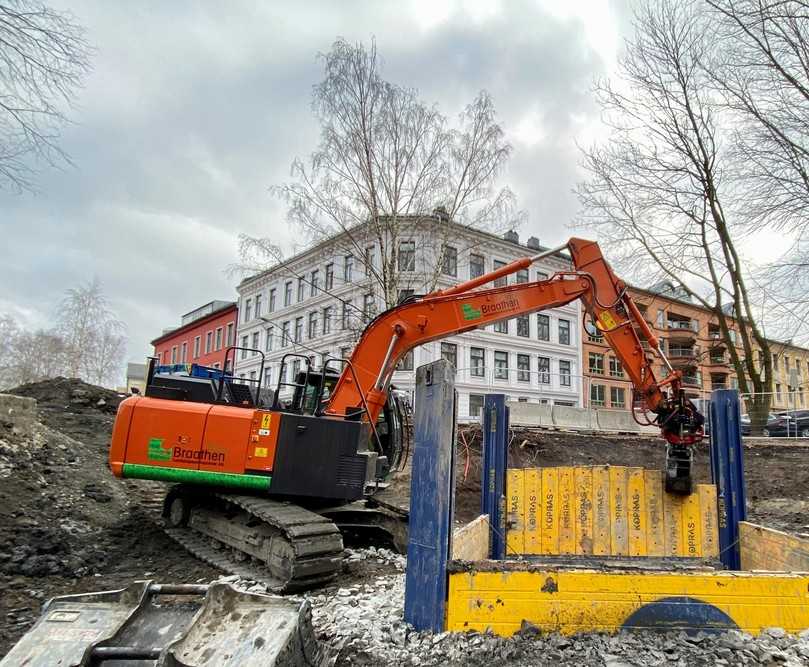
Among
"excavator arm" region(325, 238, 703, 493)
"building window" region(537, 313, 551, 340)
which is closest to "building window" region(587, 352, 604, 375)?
"building window" region(537, 313, 551, 340)

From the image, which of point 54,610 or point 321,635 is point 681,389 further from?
point 54,610

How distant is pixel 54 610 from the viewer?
116 inches

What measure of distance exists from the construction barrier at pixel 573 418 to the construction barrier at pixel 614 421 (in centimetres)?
36

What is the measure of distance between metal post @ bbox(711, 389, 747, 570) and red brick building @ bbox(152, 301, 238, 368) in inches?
1834

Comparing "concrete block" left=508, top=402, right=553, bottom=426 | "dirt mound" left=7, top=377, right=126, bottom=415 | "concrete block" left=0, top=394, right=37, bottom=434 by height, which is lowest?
"concrete block" left=0, top=394, right=37, bottom=434

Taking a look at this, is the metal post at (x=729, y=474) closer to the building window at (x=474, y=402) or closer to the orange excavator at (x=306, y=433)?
the orange excavator at (x=306, y=433)

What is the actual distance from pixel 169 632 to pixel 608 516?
14.3 feet

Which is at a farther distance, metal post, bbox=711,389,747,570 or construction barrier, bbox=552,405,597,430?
construction barrier, bbox=552,405,597,430

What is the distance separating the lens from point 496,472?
5.99 metres

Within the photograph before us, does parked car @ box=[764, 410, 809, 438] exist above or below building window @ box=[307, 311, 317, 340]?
below

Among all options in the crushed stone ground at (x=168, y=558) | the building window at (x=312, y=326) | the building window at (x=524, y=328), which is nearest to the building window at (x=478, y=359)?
the building window at (x=524, y=328)

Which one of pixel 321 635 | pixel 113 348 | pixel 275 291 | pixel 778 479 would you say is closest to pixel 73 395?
pixel 321 635

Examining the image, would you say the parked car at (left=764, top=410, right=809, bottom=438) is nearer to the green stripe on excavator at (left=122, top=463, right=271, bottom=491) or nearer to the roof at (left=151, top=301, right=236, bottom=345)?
the green stripe on excavator at (left=122, top=463, right=271, bottom=491)

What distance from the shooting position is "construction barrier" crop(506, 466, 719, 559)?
5691 millimetres
